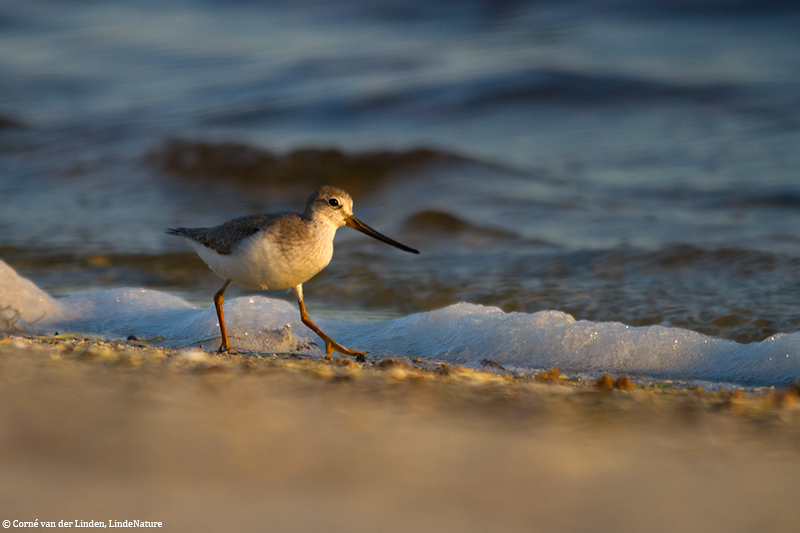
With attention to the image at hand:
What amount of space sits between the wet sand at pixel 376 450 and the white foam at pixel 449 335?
0.77 meters

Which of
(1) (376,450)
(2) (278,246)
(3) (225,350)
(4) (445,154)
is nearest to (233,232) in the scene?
(2) (278,246)

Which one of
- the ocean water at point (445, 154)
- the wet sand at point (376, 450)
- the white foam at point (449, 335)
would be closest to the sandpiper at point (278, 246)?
the white foam at point (449, 335)

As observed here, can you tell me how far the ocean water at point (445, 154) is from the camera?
5363 millimetres

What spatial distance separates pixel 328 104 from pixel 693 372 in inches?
331

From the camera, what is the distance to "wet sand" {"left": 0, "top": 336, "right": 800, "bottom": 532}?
1.95 m

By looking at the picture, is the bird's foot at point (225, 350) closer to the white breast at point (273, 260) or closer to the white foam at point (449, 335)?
the white foam at point (449, 335)

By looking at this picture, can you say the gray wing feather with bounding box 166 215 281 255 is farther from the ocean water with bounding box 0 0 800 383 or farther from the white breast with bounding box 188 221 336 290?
the ocean water with bounding box 0 0 800 383

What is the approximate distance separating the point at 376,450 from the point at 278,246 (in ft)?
4.67

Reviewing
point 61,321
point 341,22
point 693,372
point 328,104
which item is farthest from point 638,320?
point 341,22

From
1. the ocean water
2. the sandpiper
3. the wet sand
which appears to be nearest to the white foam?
the ocean water

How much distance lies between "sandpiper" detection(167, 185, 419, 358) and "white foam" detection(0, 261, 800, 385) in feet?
1.60

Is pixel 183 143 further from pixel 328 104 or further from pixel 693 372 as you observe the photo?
pixel 693 372

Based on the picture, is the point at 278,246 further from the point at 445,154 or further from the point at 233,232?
the point at 445,154

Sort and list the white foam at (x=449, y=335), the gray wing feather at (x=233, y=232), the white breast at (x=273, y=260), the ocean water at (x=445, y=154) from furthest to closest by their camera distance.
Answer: the ocean water at (x=445, y=154)
the white foam at (x=449, y=335)
the gray wing feather at (x=233, y=232)
the white breast at (x=273, y=260)
